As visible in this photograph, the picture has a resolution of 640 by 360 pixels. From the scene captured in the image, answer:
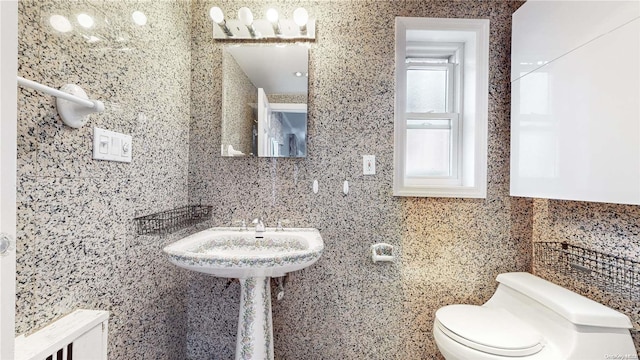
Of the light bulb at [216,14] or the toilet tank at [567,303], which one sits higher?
the light bulb at [216,14]

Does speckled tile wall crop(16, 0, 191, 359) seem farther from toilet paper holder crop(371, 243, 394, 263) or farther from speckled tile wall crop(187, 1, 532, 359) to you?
→ toilet paper holder crop(371, 243, 394, 263)

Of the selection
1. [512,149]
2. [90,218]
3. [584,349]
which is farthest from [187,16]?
[584,349]

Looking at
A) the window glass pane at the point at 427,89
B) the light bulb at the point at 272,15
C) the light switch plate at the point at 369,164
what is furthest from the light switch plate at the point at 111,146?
the window glass pane at the point at 427,89

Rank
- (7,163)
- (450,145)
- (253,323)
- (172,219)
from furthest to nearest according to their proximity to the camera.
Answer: (450,145) < (172,219) < (253,323) < (7,163)

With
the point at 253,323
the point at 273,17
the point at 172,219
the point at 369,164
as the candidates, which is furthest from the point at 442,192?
the point at 172,219

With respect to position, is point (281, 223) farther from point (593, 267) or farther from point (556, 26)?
point (556, 26)

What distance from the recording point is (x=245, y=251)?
1512 millimetres

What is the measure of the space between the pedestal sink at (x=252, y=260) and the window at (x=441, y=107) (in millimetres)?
730

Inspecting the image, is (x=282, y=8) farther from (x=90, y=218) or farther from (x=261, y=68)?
(x=90, y=218)

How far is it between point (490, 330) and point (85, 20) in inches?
79.7

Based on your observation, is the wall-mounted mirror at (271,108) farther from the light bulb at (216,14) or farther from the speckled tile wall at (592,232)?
the speckled tile wall at (592,232)

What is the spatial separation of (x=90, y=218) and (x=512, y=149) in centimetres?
202

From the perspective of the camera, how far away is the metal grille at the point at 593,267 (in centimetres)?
120

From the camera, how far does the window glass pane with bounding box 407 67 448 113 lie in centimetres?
191
